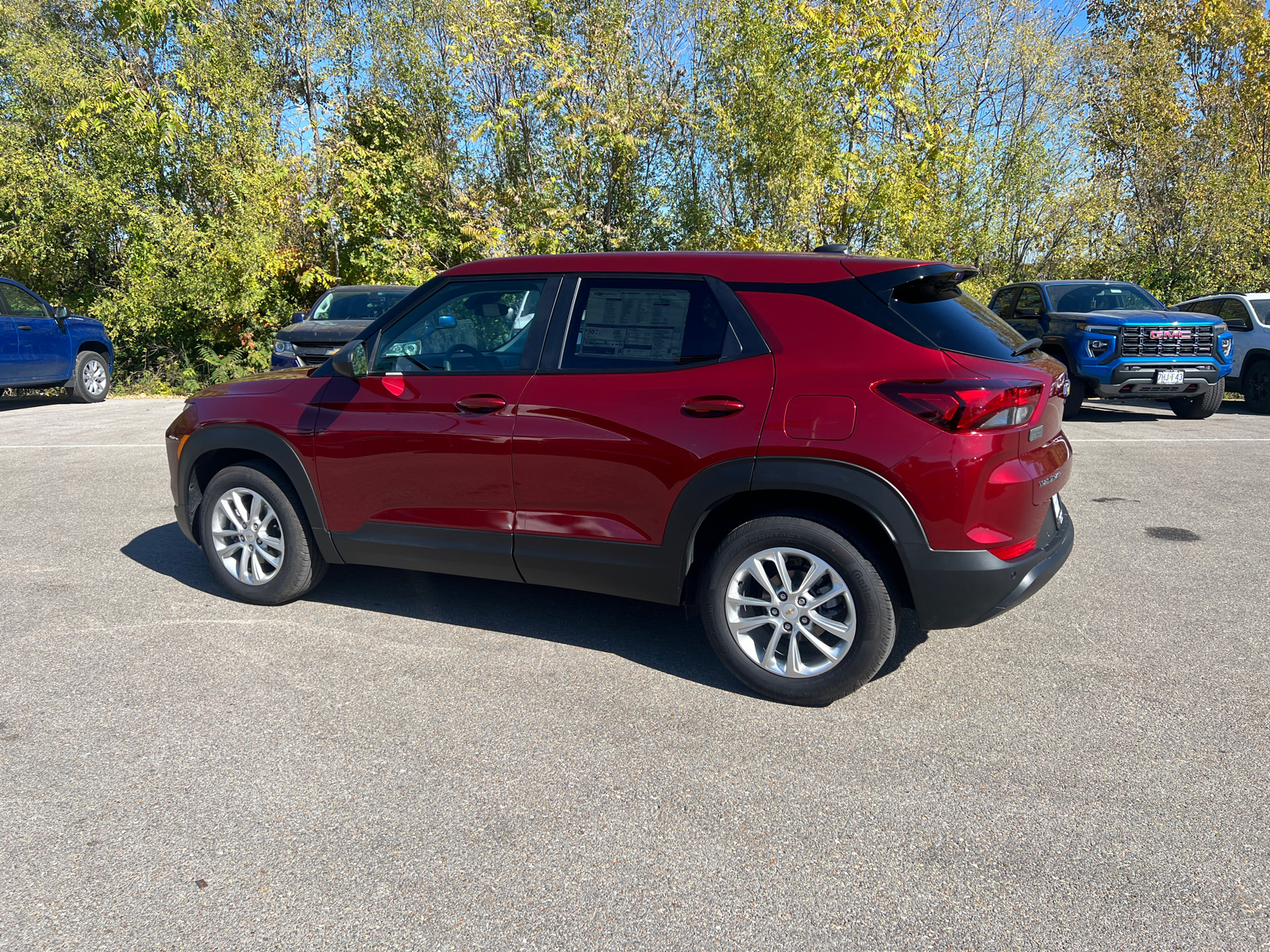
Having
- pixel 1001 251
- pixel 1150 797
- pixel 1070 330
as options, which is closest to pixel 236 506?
pixel 1150 797

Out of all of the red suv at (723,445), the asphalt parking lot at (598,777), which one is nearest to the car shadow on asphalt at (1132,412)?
the asphalt parking lot at (598,777)

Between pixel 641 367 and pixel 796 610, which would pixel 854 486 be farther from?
pixel 641 367

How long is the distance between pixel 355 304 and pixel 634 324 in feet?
32.0

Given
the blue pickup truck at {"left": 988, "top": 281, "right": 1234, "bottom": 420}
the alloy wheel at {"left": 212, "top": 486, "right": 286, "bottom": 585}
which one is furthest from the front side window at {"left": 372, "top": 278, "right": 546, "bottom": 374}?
the blue pickup truck at {"left": 988, "top": 281, "right": 1234, "bottom": 420}

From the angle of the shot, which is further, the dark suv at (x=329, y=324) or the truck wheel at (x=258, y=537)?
the dark suv at (x=329, y=324)

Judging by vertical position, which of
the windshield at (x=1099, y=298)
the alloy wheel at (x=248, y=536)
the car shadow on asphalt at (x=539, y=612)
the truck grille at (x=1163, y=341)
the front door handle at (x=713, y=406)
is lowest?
the car shadow on asphalt at (x=539, y=612)

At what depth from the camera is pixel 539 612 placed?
4688 millimetres

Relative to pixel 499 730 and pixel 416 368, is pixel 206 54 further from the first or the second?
pixel 499 730

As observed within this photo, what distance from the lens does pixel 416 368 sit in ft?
14.0

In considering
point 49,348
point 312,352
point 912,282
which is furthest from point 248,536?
point 49,348

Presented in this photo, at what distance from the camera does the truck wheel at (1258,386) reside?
13.5 m

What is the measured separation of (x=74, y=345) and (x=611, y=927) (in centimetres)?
1559

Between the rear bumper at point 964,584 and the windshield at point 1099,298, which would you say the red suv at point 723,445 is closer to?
the rear bumper at point 964,584

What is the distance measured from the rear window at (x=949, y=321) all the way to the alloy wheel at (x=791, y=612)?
963mm
